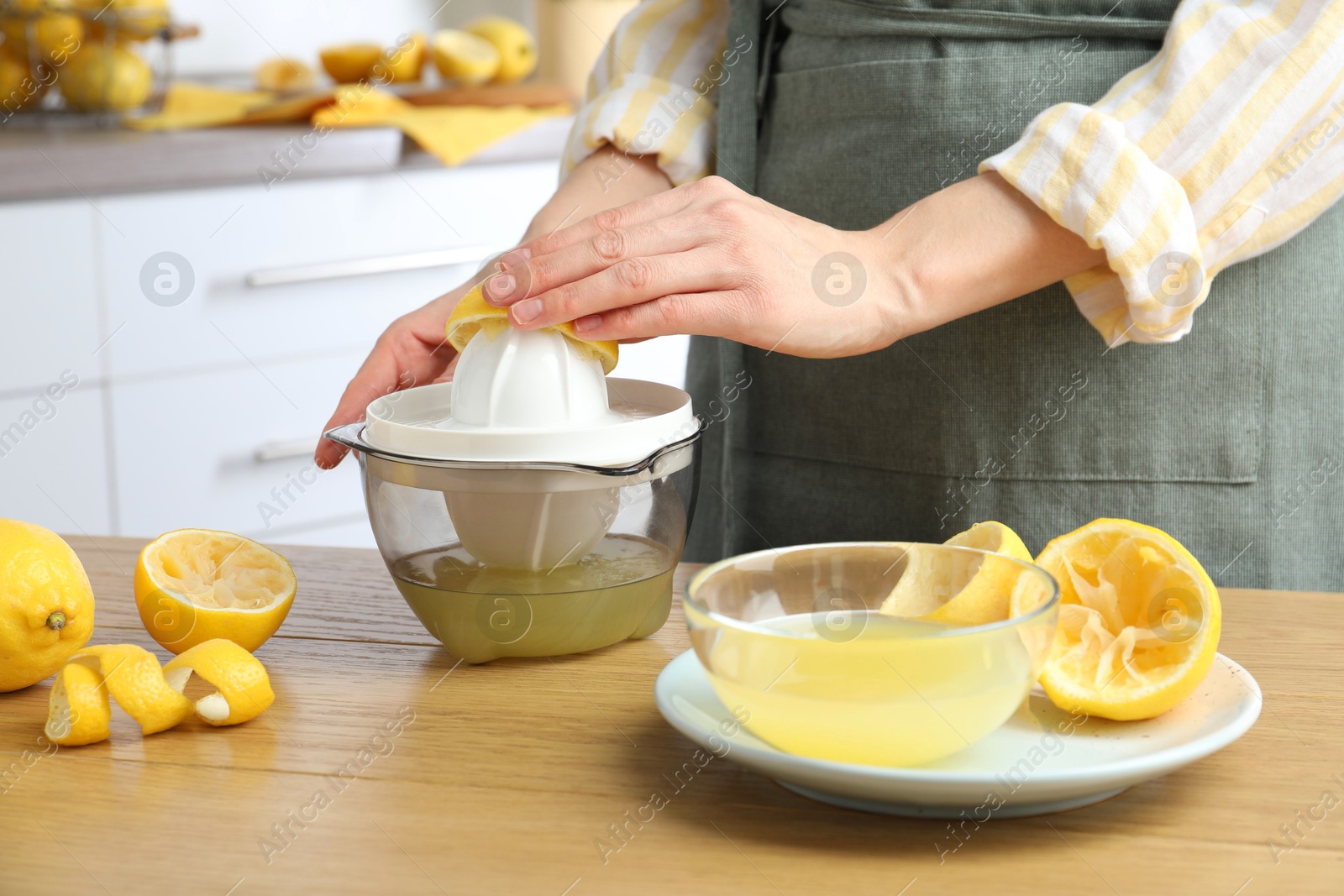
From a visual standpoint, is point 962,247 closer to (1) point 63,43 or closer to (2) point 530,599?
(2) point 530,599

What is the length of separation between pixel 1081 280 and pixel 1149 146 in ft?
0.28

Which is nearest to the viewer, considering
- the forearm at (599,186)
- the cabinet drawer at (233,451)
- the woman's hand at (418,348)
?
the woman's hand at (418,348)

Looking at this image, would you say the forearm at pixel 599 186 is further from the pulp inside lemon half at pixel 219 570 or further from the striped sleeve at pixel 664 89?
the pulp inside lemon half at pixel 219 570

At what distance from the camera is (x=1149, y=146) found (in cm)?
67

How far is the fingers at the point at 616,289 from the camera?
0.60m

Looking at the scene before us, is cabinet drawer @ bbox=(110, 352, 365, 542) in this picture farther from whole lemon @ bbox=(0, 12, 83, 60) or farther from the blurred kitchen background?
whole lemon @ bbox=(0, 12, 83, 60)

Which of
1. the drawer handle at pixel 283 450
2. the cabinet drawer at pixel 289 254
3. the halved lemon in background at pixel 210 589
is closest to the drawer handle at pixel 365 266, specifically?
the cabinet drawer at pixel 289 254

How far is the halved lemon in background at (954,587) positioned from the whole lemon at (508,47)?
6.74ft

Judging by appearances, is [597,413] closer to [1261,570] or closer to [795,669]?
[795,669]

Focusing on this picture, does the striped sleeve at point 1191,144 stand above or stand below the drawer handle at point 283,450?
above

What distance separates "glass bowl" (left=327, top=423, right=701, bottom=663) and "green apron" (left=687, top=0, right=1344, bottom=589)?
0.77 ft

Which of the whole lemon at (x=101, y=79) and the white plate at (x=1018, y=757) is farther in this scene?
the whole lemon at (x=101, y=79)

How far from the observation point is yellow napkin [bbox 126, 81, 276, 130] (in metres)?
1.87

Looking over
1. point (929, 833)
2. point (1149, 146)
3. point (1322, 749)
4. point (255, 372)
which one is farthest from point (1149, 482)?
point (255, 372)
